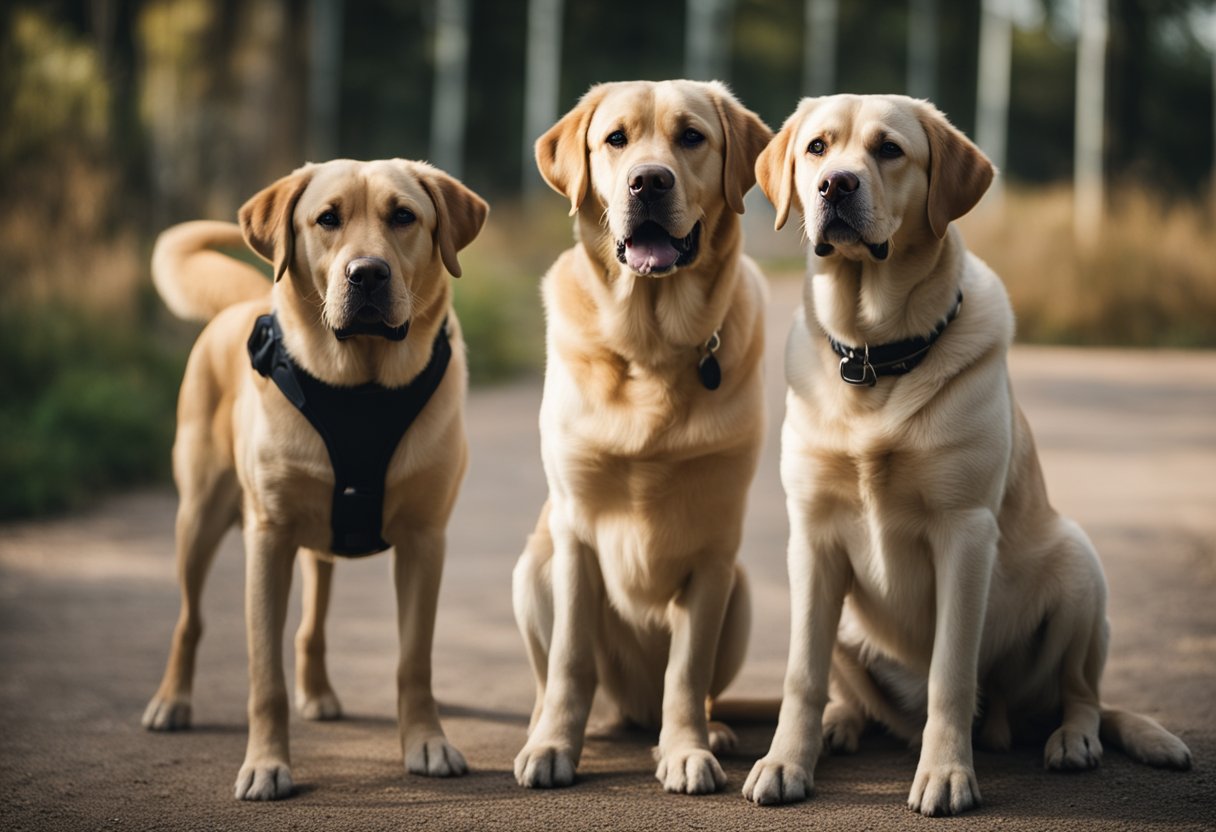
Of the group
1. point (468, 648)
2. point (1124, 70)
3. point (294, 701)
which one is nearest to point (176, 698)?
point (294, 701)

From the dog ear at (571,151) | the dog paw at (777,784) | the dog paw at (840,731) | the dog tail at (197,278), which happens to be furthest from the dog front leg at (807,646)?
the dog tail at (197,278)

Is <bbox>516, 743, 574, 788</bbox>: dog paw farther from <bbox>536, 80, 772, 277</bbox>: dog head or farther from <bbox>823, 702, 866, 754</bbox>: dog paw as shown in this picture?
<bbox>536, 80, 772, 277</bbox>: dog head

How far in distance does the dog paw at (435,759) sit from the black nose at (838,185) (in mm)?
1909

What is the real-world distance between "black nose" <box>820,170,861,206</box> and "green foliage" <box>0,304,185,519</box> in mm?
5939

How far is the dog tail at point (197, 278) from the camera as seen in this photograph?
4.84 meters

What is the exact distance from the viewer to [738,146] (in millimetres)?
3863

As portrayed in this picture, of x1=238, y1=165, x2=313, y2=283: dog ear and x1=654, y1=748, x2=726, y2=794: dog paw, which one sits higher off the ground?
x1=238, y1=165, x2=313, y2=283: dog ear

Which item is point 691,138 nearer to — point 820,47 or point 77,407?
point 77,407

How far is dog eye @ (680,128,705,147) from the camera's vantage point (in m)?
3.82

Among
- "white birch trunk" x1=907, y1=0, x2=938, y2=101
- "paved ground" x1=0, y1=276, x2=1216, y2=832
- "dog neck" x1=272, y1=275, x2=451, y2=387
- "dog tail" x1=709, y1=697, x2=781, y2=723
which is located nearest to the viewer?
"paved ground" x1=0, y1=276, x2=1216, y2=832

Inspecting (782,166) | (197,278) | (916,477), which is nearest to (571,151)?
(782,166)

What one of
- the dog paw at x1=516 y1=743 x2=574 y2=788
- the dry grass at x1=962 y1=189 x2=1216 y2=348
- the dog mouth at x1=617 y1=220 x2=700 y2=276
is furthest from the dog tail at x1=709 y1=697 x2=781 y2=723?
the dry grass at x1=962 y1=189 x2=1216 y2=348

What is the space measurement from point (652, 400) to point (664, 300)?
304mm

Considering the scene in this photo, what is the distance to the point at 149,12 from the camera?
47.4ft
